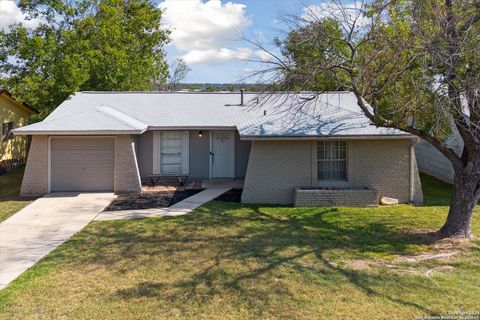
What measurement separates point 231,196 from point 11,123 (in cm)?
1422

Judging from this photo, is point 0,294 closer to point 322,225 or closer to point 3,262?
point 3,262

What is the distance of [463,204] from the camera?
9.31 m

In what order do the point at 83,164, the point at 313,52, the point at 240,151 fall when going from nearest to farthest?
the point at 313,52 → the point at 83,164 → the point at 240,151

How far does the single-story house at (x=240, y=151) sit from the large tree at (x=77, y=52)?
4.75 m

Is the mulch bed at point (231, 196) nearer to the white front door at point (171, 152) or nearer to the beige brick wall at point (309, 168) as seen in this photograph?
the beige brick wall at point (309, 168)

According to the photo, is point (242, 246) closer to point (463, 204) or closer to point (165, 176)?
point (463, 204)

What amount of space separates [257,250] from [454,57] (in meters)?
5.56

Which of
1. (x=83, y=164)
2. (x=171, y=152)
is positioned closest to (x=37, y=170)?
(x=83, y=164)

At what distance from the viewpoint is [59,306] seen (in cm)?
602

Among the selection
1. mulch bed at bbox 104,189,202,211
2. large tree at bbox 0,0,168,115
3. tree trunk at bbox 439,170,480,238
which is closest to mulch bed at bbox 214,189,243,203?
mulch bed at bbox 104,189,202,211

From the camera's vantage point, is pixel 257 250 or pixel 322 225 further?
pixel 322 225

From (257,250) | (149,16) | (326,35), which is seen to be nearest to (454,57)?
(326,35)

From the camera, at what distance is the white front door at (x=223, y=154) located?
17.2m

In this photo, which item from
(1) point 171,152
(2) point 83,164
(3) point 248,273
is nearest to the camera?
(3) point 248,273
